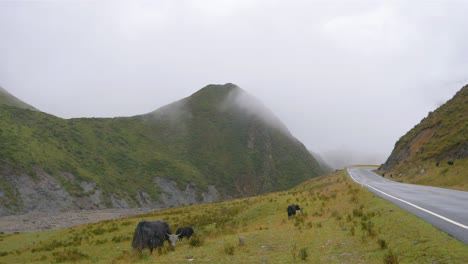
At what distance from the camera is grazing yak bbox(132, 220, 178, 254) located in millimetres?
18766

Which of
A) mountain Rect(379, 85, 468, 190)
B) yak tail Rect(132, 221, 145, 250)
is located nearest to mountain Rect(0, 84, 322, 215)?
yak tail Rect(132, 221, 145, 250)

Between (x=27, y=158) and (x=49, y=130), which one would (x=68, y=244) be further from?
(x=49, y=130)

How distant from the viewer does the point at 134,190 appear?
327ft

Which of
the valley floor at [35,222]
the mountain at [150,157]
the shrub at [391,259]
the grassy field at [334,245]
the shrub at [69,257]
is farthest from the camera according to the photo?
the mountain at [150,157]

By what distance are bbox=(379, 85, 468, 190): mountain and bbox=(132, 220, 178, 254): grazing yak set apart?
28650mm

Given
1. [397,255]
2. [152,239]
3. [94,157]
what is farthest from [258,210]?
[94,157]

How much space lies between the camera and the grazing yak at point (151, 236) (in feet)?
61.6

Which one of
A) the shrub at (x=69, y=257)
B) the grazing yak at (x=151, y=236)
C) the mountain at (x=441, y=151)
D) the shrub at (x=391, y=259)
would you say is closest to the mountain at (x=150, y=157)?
the shrub at (x=69, y=257)

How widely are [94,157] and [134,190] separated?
17.4m

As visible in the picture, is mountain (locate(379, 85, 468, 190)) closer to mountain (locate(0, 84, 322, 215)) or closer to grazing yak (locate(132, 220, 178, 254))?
grazing yak (locate(132, 220, 178, 254))

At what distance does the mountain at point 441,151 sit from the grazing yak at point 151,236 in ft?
94.0

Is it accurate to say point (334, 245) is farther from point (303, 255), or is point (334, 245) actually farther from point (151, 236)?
point (151, 236)

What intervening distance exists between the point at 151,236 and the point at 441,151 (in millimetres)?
48234

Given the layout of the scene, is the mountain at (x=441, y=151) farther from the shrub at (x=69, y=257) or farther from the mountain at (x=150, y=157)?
the mountain at (x=150, y=157)
